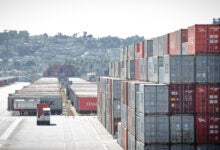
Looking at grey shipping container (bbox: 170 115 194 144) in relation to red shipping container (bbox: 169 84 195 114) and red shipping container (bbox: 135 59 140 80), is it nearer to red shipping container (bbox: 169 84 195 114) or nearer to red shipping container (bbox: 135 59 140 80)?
red shipping container (bbox: 169 84 195 114)

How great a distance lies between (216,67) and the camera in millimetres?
54531

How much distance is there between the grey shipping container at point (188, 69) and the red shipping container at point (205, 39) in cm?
98

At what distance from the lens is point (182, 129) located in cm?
5434

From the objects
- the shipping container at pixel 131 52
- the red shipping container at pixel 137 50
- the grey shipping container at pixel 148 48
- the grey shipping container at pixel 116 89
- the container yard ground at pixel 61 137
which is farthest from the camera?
the grey shipping container at pixel 116 89

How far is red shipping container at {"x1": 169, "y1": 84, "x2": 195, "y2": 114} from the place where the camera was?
54.2 meters

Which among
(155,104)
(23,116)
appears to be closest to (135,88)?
(155,104)

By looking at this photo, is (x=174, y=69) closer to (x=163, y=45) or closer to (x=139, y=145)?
(x=139, y=145)

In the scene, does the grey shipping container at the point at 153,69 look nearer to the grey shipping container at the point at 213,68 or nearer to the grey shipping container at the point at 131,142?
the grey shipping container at the point at 131,142

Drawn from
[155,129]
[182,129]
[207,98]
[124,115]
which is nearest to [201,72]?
[207,98]

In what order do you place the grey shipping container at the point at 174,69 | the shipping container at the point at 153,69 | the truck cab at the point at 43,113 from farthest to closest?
1. the truck cab at the point at 43,113
2. the shipping container at the point at 153,69
3. the grey shipping container at the point at 174,69

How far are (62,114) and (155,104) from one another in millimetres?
81910

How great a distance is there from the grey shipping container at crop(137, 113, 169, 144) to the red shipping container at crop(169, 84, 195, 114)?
1.47 m

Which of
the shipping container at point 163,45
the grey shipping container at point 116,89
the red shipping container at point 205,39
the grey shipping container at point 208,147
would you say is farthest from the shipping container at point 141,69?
the grey shipping container at point 208,147

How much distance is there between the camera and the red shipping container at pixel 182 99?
54.2 m
